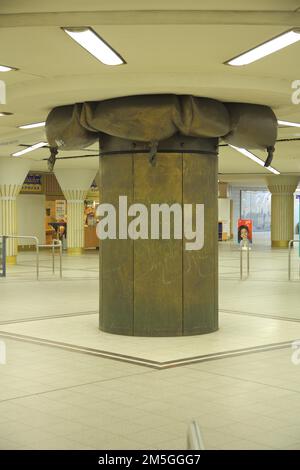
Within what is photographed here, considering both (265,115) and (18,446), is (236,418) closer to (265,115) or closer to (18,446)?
(18,446)

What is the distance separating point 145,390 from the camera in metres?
5.92

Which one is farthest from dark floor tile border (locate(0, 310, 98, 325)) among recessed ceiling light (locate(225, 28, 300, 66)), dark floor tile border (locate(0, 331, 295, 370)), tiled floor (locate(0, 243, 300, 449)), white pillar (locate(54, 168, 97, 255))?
white pillar (locate(54, 168, 97, 255))

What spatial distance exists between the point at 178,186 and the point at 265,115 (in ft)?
4.96

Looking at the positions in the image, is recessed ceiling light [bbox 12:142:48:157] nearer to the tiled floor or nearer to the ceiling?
the ceiling

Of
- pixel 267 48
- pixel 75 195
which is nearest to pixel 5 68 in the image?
pixel 267 48

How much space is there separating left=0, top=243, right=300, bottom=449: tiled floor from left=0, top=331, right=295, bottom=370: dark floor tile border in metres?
0.10

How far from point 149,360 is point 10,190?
49.8 ft

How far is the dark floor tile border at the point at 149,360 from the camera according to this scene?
7.07 m

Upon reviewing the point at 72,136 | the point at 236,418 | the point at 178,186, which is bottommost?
the point at 236,418

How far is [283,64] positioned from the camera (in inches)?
286

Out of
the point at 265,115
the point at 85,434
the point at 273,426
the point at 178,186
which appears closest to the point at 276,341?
the point at 178,186

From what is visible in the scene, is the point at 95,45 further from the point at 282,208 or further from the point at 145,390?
the point at 282,208
